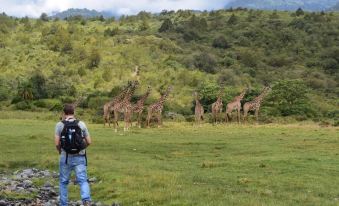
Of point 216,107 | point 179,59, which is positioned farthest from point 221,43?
point 216,107

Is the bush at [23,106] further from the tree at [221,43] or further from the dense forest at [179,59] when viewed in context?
the tree at [221,43]

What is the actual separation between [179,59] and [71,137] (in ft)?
271

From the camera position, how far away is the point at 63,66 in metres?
88.1

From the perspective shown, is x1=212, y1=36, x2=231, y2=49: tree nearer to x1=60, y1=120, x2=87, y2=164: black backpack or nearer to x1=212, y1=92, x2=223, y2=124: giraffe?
x1=212, y1=92, x2=223, y2=124: giraffe

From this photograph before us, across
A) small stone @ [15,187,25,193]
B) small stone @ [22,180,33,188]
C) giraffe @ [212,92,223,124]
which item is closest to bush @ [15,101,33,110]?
giraffe @ [212,92,223,124]

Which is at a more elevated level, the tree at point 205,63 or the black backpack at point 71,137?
the tree at point 205,63

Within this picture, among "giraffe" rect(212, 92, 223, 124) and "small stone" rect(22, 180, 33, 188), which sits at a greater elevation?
"giraffe" rect(212, 92, 223, 124)

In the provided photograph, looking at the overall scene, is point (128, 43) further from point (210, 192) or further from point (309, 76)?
point (210, 192)

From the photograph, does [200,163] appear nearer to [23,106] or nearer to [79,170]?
[79,170]

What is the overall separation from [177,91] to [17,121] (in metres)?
39.1

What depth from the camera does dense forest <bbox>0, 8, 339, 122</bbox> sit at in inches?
2586

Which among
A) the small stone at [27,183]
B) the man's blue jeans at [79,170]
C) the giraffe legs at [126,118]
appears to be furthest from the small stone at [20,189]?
the giraffe legs at [126,118]

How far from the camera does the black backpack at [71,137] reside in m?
13.5

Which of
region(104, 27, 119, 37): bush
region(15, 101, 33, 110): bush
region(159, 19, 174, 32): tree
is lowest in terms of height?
region(15, 101, 33, 110): bush
